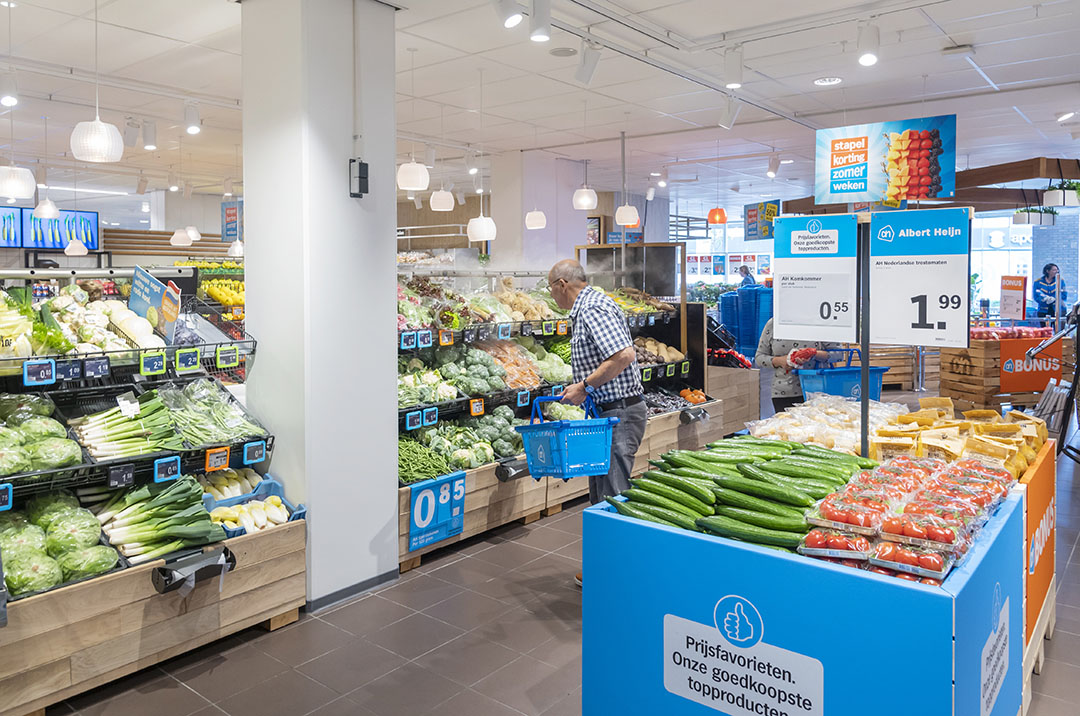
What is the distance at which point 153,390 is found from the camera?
4.09 meters

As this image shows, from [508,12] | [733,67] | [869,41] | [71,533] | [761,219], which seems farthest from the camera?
[761,219]

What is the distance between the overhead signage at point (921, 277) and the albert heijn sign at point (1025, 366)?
8293 millimetres

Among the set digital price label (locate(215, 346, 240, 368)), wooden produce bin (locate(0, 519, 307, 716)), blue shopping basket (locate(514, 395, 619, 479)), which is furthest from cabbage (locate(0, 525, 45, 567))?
blue shopping basket (locate(514, 395, 619, 479))

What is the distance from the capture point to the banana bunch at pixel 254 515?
3842mm

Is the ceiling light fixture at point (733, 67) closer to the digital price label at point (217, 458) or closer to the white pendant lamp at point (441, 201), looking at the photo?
the white pendant lamp at point (441, 201)

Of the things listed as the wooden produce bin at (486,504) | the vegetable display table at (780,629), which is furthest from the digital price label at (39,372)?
the vegetable display table at (780,629)

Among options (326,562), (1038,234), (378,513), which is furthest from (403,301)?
(1038,234)

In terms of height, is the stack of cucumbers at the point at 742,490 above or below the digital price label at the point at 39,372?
below

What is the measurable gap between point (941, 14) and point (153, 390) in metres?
5.83

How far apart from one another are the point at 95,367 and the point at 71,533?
779 mm

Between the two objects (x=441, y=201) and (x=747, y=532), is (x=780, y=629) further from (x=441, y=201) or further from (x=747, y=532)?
(x=441, y=201)

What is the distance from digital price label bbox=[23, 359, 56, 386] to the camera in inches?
134

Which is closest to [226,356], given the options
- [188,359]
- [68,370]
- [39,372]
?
[188,359]

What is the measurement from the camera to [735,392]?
881 centimetres
